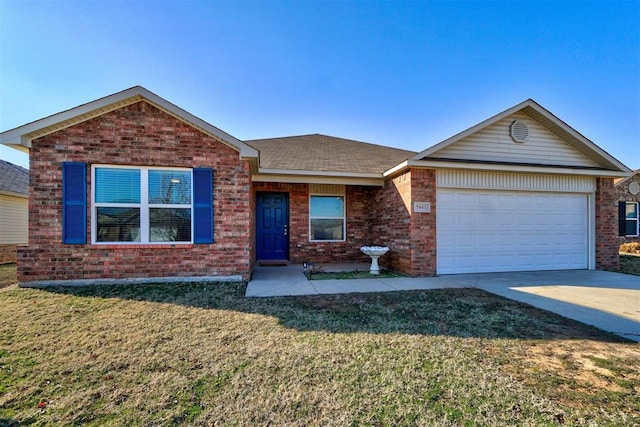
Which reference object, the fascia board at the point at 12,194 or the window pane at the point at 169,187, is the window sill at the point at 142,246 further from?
the fascia board at the point at 12,194

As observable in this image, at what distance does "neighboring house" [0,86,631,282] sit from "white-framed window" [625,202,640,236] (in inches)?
406

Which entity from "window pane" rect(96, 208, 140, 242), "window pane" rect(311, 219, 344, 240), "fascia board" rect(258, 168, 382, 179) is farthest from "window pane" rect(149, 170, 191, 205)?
"window pane" rect(311, 219, 344, 240)

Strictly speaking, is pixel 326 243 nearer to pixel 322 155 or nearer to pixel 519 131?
pixel 322 155

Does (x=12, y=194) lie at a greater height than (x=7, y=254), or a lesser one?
greater

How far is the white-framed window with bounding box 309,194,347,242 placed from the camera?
9773 mm

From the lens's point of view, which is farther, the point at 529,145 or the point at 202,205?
the point at 529,145

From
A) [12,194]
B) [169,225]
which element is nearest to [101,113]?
[169,225]

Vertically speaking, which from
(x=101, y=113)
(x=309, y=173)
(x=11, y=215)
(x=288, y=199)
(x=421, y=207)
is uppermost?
(x=101, y=113)

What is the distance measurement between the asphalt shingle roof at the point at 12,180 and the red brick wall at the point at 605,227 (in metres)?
20.4

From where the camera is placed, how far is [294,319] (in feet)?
13.7

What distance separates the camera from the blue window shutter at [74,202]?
5.94m

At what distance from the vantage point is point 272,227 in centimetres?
966

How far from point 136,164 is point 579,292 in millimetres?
9824

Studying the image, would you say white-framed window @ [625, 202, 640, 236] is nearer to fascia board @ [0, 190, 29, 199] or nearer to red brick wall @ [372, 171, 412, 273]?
red brick wall @ [372, 171, 412, 273]
